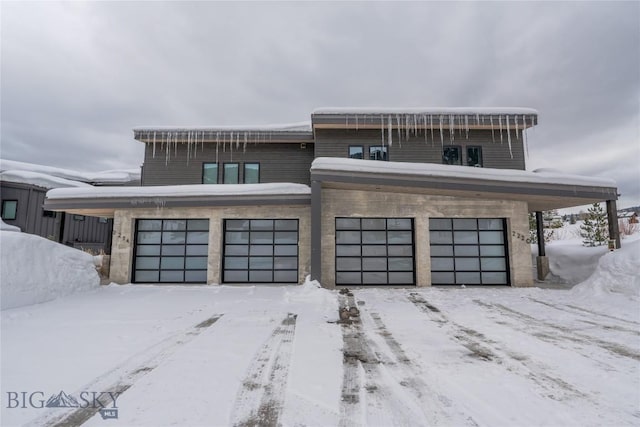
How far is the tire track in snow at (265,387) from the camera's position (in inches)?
107

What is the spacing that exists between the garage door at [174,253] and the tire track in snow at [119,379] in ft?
23.5

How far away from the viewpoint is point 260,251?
12078mm

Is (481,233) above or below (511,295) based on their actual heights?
above

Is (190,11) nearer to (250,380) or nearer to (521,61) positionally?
(250,380)

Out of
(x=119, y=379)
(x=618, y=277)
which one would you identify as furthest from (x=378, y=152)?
(x=119, y=379)

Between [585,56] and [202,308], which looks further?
[585,56]

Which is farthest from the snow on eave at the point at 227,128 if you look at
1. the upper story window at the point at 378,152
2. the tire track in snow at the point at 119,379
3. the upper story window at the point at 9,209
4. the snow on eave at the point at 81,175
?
the tire track in snow at the point at 119,379

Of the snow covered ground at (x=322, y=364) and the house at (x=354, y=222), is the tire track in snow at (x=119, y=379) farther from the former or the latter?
the house at (x=354, y=222)

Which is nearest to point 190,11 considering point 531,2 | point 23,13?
point 23,13

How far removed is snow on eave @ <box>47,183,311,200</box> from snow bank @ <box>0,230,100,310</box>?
280 centimetres

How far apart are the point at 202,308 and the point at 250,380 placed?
4.78 m

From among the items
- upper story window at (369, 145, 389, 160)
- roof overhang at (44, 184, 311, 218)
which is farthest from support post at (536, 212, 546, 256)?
roof overhang at (44, 184, 311, 218)

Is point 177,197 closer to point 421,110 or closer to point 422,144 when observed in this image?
point 422,144

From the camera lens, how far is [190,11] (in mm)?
13672
